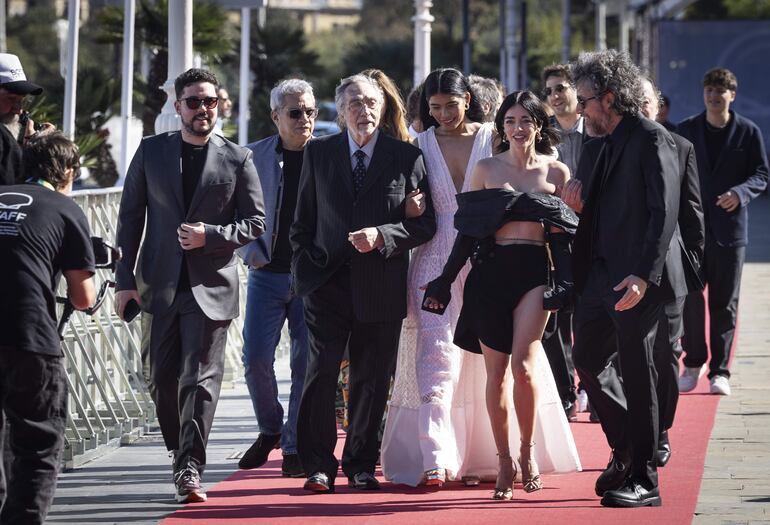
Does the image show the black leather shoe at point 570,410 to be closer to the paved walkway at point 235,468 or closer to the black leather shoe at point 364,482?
the paved walkway at point 235,468

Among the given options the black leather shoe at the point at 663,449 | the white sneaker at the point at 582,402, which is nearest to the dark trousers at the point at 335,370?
the black leather shoe at the point at 663,449

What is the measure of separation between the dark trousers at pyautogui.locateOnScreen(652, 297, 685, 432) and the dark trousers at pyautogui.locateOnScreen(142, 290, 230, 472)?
201 cm

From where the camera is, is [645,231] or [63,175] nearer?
[63,175]

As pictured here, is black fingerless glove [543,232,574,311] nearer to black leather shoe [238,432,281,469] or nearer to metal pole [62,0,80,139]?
black leather shoe [238,432,281,469]

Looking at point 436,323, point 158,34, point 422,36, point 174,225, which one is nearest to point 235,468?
point 436,323

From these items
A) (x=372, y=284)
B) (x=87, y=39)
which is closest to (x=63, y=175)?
(x=372, y=284)

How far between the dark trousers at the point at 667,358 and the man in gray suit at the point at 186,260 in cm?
190

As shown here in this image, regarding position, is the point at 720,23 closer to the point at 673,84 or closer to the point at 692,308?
the point at 673,84

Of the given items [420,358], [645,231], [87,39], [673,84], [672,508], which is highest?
[87,39]

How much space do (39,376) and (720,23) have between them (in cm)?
3374

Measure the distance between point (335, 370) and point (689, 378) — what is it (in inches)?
154

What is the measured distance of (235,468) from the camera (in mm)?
8727

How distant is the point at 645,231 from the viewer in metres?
7.36

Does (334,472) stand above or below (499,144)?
below
